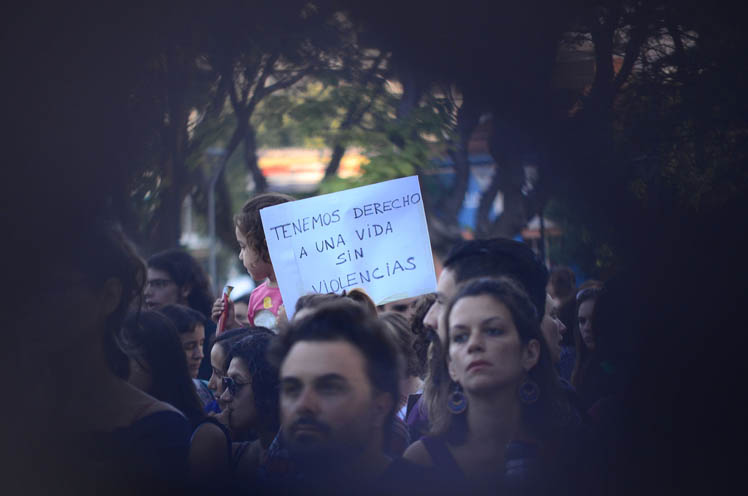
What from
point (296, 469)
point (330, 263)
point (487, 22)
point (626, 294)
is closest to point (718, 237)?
point (626, 294)

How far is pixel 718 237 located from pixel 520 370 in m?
0.61

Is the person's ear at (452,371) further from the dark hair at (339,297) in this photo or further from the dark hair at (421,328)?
the dark hair at (421,328)

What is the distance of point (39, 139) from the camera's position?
2049mm

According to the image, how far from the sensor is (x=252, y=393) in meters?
2.90

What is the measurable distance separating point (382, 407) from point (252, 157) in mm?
2495

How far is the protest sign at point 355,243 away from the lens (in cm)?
324

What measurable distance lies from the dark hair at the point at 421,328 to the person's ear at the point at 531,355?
1.16 m

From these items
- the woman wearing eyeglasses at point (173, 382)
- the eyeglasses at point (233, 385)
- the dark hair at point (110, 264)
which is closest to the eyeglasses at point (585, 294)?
the eyeglasses at point (233, 385)

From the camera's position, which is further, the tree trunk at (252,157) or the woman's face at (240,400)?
the tree trunk at (252,157)

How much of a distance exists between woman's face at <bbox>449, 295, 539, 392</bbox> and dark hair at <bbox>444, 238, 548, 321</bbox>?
0.95 feet

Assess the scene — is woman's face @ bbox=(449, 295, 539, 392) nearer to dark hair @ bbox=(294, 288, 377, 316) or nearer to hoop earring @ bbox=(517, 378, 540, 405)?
hoop earring @ bbox=(517, 378, 540, 405)

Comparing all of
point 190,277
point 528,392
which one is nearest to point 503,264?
point 528,392

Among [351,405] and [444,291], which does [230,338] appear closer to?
[444,291]

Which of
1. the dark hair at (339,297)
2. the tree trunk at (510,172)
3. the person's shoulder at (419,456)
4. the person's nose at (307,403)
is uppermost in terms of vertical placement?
the tree trunk at (510,172)
